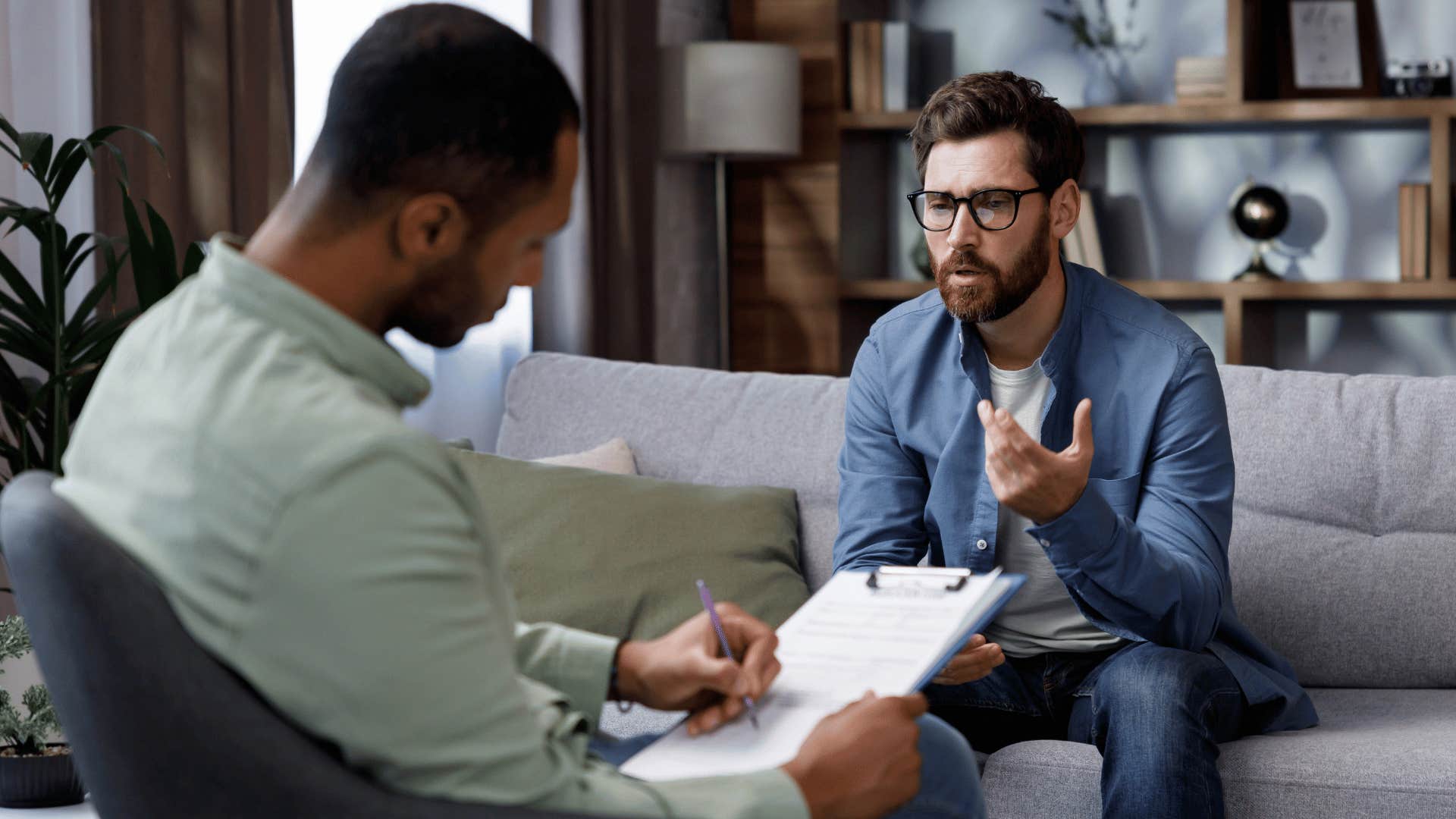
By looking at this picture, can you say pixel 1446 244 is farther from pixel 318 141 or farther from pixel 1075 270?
Result: pixel 318 141

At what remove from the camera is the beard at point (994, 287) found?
1785mm

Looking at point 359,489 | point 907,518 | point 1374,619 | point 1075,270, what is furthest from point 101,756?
point 1374,619

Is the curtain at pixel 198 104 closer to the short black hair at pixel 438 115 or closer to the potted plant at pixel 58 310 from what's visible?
the potted plant at pixel 58 310

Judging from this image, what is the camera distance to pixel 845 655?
1112mm

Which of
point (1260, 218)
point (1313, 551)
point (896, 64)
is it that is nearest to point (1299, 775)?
point (1313, 551)

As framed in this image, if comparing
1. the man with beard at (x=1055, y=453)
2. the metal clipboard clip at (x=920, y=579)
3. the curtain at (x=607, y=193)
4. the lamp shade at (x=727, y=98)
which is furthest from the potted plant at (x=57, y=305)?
the lamp shade at (x=727, y=98)

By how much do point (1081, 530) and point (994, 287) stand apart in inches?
16.6

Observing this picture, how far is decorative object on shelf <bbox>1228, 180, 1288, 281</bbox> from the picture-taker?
159 inches

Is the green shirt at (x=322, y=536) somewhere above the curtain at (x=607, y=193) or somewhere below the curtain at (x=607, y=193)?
below

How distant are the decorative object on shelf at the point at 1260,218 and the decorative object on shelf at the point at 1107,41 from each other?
48 cm

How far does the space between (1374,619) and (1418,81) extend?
8.24ft

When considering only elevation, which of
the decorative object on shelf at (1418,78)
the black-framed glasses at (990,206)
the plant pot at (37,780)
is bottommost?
the plant pot at (37,780)

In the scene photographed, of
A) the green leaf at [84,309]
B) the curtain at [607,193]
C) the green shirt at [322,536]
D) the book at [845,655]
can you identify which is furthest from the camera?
the curtain at [607,193]

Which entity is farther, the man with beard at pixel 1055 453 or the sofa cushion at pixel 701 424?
the sofa cushion at pixel 701 424
